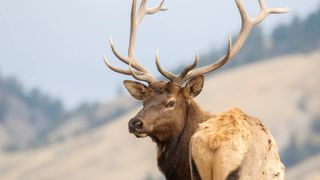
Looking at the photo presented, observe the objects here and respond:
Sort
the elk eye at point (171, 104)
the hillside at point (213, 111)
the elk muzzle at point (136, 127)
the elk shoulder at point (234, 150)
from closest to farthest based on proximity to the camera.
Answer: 1. the elk shoulder at point (234, 150)
2. the elk muzzle at point (136, 127)
3. the elk eye at point (171, 104)
4. the hillside at point (213, 111)

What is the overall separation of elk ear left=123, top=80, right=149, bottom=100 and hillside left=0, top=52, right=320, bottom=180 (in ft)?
416

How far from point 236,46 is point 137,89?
1.55 meters

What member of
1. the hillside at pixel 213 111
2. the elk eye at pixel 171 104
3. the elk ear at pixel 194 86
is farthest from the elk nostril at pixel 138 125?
the hillside at pixel 213 111

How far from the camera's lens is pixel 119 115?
179125 mm

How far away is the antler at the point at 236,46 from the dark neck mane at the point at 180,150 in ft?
1.39

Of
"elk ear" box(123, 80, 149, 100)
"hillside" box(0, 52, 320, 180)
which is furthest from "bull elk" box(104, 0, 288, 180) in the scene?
"hillside" box(0, 52, 320, 180)

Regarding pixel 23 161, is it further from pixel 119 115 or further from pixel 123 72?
pixel 123 72

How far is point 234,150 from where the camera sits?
37.9 feet

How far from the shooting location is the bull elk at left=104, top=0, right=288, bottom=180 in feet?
38.2

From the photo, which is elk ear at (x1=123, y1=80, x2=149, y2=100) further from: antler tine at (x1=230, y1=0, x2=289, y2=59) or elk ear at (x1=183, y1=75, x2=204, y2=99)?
antler tine at (x1=230, y1=0, x2=289, y2=59)

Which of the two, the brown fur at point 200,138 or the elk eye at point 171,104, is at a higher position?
the elk eye at point 171,104

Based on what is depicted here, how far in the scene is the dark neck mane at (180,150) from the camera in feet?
46.6

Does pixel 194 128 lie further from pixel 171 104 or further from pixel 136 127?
pixel 136 127

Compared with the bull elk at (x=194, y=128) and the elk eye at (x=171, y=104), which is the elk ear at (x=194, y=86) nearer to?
the bull elk at (x=194, y=128)
